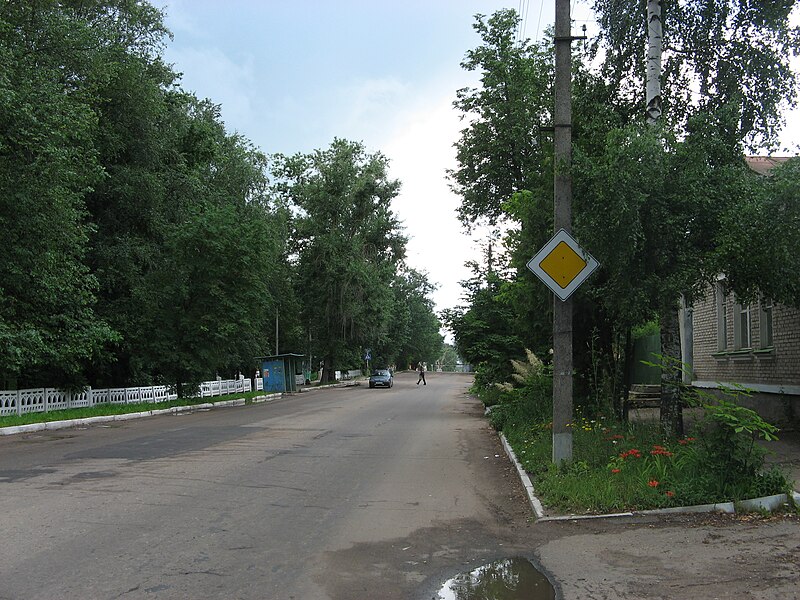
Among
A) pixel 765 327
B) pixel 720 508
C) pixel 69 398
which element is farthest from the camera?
pixel 69 398

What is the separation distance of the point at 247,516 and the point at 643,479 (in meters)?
4.41

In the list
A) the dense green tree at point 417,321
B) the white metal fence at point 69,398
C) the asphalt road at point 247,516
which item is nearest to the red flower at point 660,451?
the asphalt road at point 247,516

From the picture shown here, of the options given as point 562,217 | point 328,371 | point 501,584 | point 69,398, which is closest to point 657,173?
point 562,217

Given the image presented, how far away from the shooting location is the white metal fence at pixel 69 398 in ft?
64.5

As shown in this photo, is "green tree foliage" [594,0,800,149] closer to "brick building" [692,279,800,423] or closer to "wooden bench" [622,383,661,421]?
"brick building" [692,279,800,423]

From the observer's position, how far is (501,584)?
5.12m

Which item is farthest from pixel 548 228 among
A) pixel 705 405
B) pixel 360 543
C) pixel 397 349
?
pixel 397 349

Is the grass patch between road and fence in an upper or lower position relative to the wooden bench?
upper

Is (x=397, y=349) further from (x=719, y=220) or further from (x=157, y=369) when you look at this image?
Result: (x=719, y=220)

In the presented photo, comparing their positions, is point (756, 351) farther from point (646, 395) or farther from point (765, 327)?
point (646, 395)

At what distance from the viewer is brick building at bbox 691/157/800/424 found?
559 inches

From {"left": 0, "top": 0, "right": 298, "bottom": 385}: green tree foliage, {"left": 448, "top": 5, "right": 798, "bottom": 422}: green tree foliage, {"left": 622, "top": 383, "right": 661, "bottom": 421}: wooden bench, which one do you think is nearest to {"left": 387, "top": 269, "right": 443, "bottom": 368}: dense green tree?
{"left": 0, "top": 0, "right": 298, "bottom": 385}: green tree foliage

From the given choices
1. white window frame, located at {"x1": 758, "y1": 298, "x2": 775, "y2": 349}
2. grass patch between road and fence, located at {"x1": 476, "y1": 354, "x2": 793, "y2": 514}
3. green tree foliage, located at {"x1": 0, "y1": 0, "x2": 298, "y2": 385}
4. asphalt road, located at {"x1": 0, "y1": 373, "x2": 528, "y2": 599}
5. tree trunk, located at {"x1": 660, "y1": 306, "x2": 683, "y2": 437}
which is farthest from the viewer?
green tree foliage, located at {"x1": 0, "y1": 0, "x2": 298, "y2": 385}

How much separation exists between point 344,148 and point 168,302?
27627 mm
